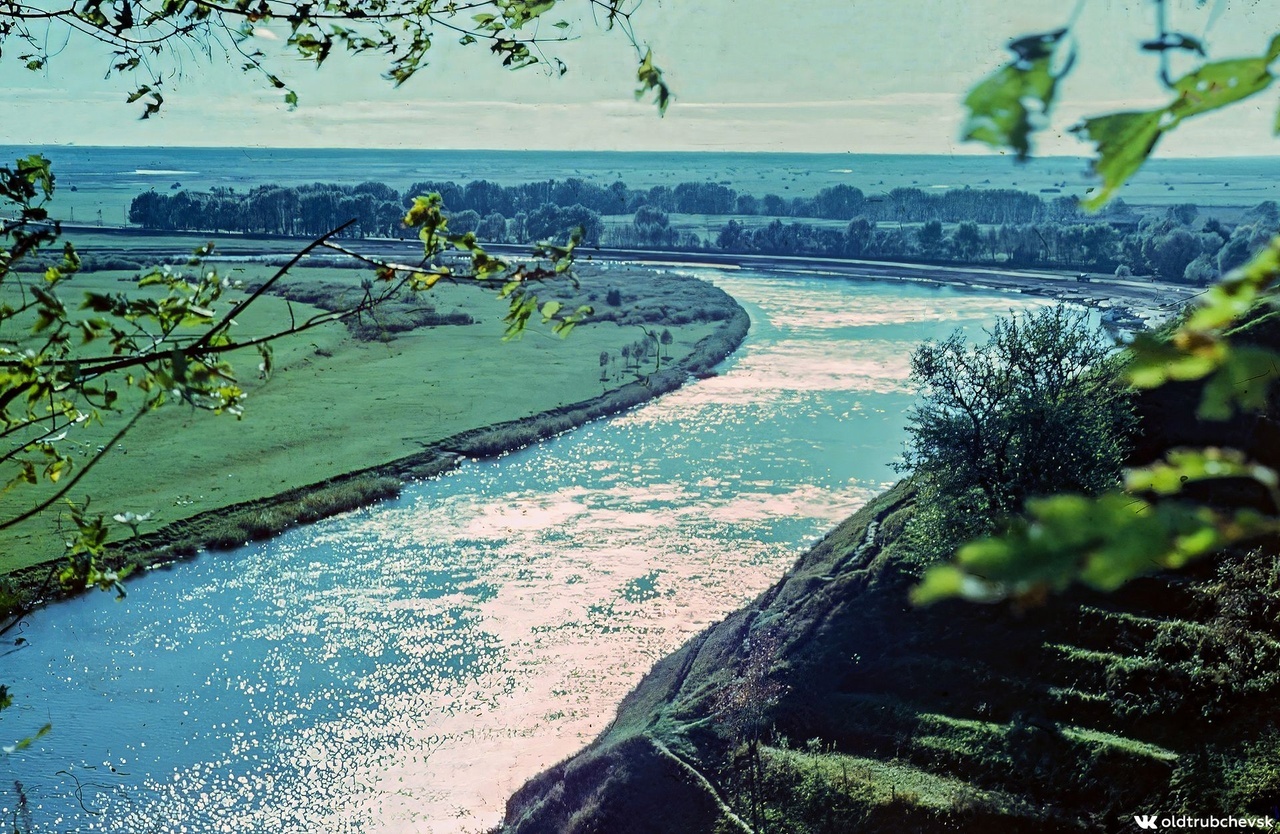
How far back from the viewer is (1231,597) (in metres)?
20.6

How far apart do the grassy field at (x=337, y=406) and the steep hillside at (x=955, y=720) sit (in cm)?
1290

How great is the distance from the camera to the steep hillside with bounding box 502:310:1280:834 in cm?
1745

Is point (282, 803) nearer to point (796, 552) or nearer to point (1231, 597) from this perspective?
point (796, 552)

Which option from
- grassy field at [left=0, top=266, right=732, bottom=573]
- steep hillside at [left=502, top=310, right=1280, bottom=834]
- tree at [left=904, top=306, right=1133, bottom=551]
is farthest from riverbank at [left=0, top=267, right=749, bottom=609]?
tree at [left=904, top=306, right=1133, bottom=551]

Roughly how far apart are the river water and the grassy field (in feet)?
15.6

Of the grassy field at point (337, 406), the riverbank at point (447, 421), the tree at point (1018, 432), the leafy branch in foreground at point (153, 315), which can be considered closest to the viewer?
the leafy branch in foreground at point (153, 315)

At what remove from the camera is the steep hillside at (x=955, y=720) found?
57.3 ft

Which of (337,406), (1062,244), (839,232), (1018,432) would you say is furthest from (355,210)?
(1018,432)

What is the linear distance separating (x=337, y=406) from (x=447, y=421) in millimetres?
6784

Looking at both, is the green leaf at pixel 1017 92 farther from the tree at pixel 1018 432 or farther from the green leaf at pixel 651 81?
the tree at pixel 1018 432

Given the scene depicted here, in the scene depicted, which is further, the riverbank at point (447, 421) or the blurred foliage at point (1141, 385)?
the riverbank at point (447, 421)

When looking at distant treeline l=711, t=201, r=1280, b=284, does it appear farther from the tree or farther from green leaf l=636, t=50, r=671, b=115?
green leaf l=636, t=50, r=671, b=115

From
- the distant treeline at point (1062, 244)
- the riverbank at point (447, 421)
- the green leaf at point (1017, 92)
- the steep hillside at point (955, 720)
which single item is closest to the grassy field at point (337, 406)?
the riverbank at point (447, 421)

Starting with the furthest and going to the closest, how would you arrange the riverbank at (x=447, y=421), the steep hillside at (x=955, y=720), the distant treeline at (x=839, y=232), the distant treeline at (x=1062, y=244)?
1. the distant treeline at (x=839, y=232)
2. the distant treeline at (x=1062, y=244)
3. the riverbank at (x=447, y=421)
4. the steep hillside at (x=955, y=720)
